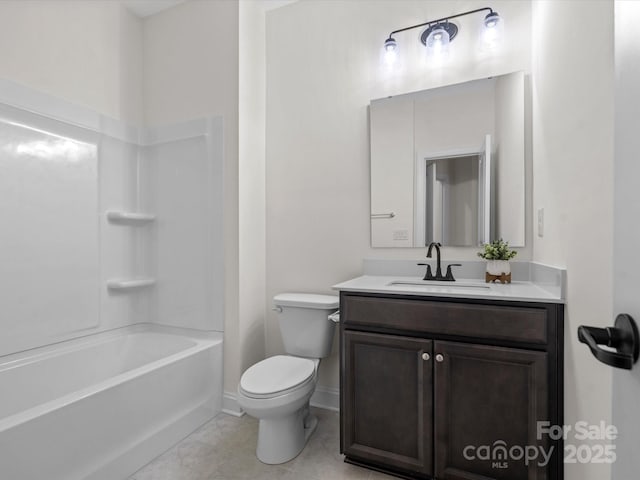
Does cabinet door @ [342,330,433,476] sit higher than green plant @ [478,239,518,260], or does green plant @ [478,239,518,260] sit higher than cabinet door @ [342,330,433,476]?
green plant @ [478,239,518,260]

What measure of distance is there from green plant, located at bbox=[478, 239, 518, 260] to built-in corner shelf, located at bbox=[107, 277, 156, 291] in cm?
235

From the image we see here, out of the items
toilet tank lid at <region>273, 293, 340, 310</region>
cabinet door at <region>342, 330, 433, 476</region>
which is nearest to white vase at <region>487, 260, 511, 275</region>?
cabinet door at <region>342, 330, 433, 476</region>

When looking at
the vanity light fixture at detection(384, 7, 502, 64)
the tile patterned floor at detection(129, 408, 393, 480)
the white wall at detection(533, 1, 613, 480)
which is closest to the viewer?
the white wall at detection(533, 1, 613, 480)

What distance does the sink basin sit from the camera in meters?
1.54

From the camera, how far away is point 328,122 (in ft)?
7.49

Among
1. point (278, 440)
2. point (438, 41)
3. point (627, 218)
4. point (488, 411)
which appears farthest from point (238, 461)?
point (438, 41)

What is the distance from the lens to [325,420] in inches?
82.8

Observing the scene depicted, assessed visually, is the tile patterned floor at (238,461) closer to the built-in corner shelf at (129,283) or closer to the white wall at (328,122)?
the white wall at (328,122)

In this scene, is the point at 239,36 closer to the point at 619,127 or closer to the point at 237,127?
the point at 237,127

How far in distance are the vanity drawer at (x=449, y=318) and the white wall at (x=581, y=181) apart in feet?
0.42

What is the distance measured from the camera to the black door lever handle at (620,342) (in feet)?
1.39

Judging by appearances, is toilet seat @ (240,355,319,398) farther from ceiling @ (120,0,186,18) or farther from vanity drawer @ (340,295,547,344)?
ceiling @ (120,0,186,18)

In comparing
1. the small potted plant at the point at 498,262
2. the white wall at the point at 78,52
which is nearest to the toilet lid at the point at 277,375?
the small potted plant at the point at 498,262

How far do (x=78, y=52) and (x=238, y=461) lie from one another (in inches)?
106
